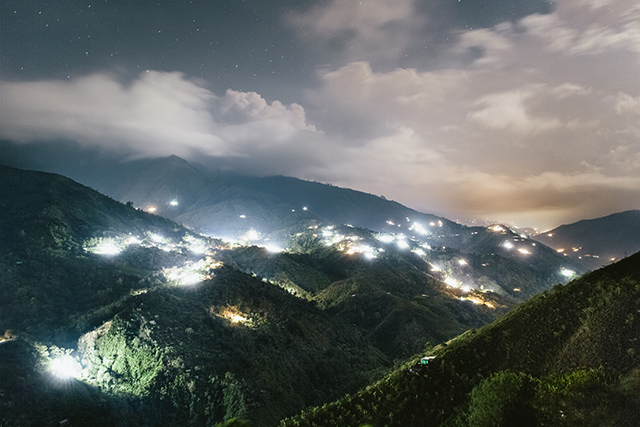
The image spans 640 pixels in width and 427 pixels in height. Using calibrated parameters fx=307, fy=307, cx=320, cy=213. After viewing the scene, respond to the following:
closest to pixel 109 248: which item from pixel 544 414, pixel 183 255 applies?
pixel 183 255

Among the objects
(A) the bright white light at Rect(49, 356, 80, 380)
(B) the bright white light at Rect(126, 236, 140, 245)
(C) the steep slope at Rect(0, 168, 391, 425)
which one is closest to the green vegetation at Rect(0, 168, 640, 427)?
(C) the steep slope at Rect(0, 168, 391, 425)

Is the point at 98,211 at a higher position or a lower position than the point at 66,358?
higher

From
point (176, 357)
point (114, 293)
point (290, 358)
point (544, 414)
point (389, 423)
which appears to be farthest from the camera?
point (114, 293)

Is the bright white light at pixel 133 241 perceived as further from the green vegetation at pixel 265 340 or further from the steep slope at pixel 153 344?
the steep slope at pixel 153 344

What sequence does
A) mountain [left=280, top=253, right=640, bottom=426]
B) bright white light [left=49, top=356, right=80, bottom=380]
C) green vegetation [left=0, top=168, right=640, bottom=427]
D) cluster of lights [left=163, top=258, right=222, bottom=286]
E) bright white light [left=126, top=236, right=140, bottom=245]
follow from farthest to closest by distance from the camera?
bright white light [left=126, top=236, right=140, bottom=245], cluster of lights [left=163, top=258, right=222, bottom=286], bright white light [left=49, top=356, right=80, bottom=380], green vegetation [left=0, top=168, right=640, bottom=427], mountain [left=280, top=253, right=640, bottom=426]

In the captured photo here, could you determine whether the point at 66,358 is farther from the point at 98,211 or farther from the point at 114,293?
the point at 98,211

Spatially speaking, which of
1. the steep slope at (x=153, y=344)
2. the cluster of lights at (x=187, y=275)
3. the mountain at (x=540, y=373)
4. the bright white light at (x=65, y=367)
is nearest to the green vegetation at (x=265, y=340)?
the mountain at (x=540, y=373)

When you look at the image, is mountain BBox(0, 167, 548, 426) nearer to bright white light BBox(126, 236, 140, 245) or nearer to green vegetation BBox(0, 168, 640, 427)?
green vegetation BBox(0, 168, 640, 427)
